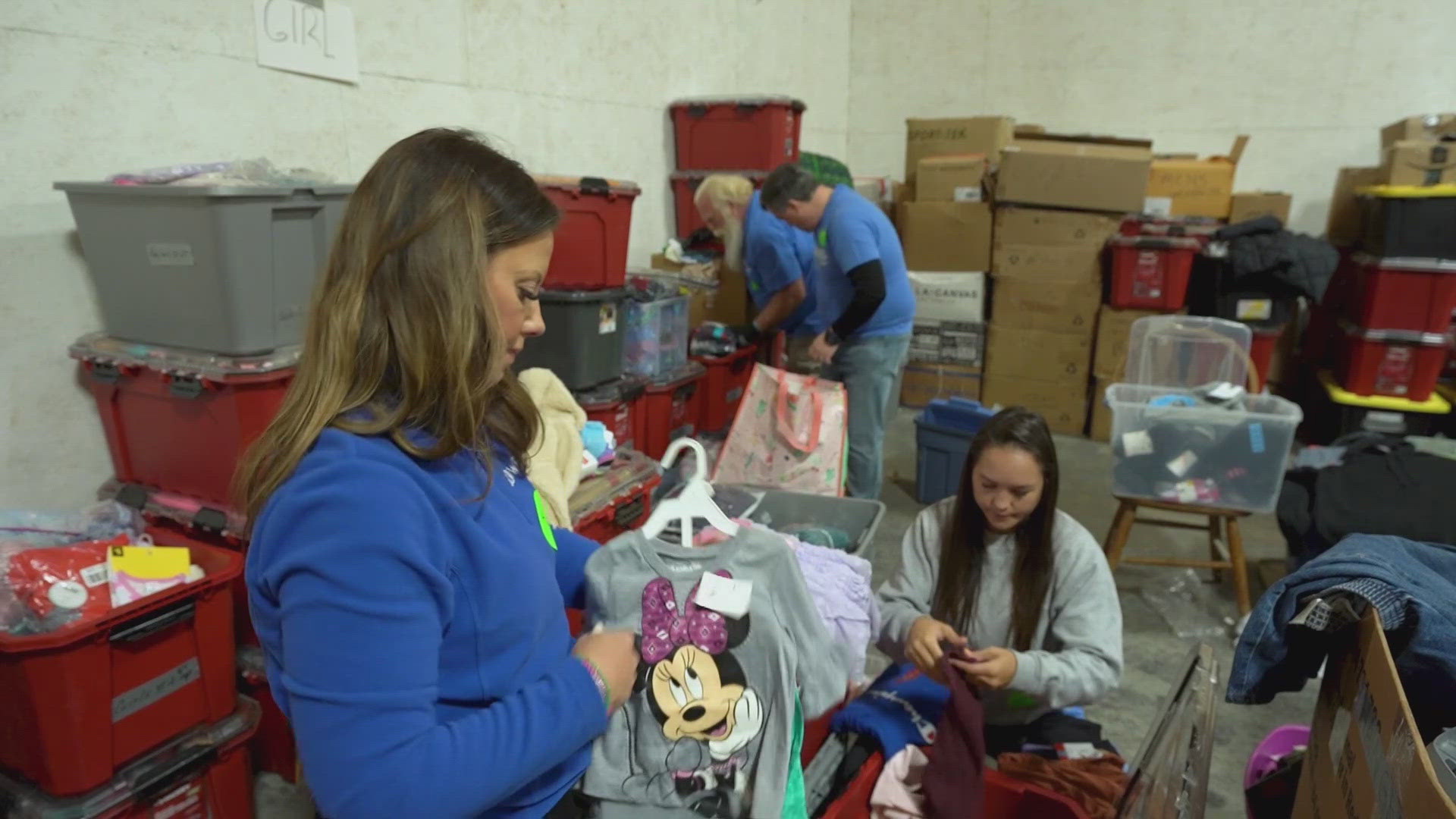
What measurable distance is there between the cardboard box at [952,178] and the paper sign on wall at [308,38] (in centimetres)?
359

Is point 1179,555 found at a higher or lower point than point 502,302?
lower

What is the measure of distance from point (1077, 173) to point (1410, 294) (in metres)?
1.68

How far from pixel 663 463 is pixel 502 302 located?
860 millimetres

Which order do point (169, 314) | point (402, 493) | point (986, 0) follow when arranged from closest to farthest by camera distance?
point (402, 493) → point (169, 314) → point (986, 0)

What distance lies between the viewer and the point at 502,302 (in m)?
0.88

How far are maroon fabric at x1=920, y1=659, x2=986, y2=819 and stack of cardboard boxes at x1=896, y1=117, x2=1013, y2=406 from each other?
3999mm

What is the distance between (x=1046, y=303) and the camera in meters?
5.09

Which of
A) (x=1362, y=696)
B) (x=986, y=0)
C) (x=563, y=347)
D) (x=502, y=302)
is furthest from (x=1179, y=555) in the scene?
(x=986, y=0)

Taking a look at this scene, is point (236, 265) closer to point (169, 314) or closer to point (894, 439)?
point (169, 314)

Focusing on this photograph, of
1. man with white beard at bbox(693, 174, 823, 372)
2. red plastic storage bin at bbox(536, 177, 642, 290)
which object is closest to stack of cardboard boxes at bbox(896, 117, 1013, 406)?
man with white beard at bbox(693, 174, 823, 372)

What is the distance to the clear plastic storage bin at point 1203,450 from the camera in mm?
2695

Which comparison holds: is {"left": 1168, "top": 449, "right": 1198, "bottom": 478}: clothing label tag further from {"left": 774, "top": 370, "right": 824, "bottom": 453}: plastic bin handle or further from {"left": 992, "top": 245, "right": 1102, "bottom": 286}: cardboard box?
{"left": 992, "top": 245, "right": 1102, "bottom": 286}: cardboard box

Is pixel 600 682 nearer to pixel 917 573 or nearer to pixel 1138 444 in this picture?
pixel 917 573

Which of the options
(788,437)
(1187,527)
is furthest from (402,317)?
(1187,527)
